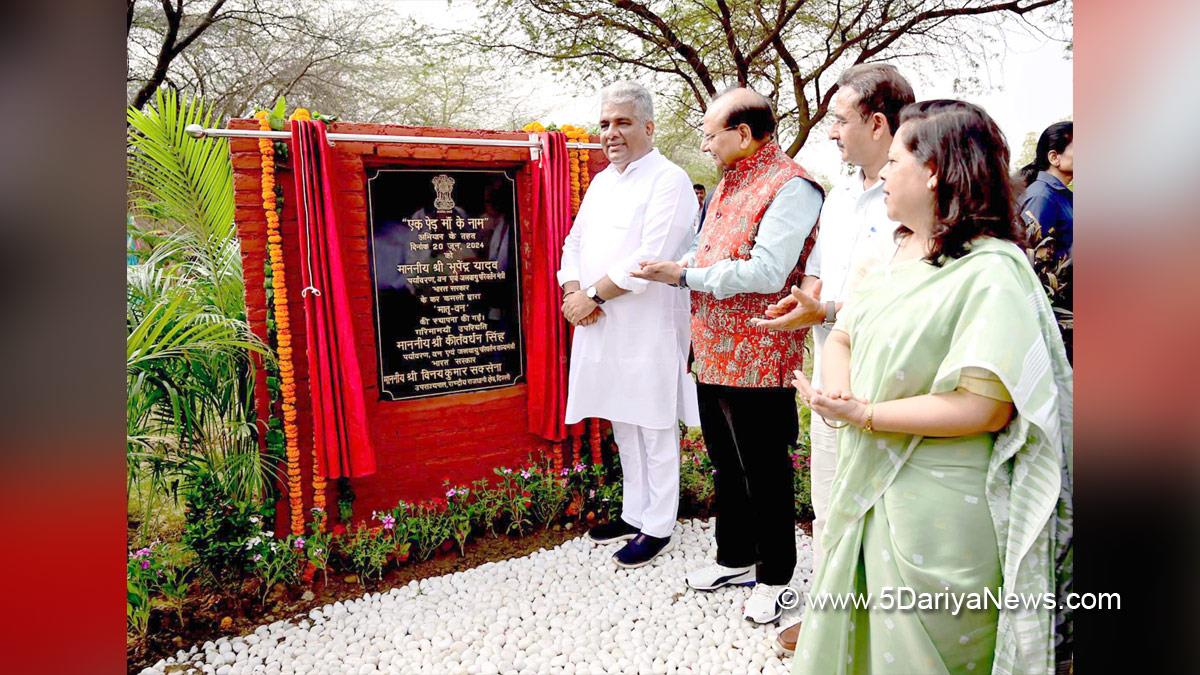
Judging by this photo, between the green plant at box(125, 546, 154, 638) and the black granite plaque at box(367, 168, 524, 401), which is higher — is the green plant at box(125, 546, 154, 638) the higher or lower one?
the lower one

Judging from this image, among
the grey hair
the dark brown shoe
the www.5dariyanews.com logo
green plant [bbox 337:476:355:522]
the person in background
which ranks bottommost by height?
the dark brown shoe

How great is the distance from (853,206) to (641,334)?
4.63ft

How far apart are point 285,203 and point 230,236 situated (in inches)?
35.8

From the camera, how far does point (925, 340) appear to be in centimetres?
157

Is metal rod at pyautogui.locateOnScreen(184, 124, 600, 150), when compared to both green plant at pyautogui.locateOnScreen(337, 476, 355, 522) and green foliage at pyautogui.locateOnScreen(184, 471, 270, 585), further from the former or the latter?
green plant at pyautogui.locateOnScreen(337, 476, 355, 522)

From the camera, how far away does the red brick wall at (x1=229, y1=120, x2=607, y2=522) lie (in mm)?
3574

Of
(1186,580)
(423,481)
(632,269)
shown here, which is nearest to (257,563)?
(423,481)

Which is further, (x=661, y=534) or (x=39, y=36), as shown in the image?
(x=661, y=534)

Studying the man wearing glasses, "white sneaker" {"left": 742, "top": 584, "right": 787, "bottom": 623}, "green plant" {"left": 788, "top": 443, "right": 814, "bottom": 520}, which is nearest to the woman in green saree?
the man wearing glasses

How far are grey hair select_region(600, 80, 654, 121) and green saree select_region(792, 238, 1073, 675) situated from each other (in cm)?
224

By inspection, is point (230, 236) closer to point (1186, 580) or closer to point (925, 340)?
point (925, 340)

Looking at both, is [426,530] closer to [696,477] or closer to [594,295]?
[594,295]

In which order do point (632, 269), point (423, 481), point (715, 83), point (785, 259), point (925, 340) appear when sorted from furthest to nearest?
point (715, 83) < point (423, 481) < point (632, 269) < point (785, 259) < point (925, 340)

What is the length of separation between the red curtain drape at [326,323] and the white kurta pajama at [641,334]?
43.5 inches
